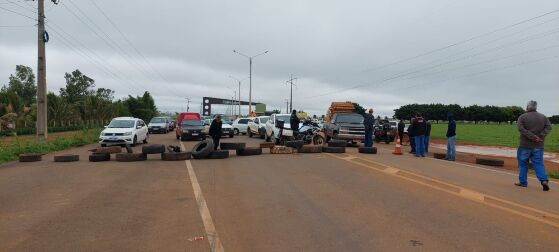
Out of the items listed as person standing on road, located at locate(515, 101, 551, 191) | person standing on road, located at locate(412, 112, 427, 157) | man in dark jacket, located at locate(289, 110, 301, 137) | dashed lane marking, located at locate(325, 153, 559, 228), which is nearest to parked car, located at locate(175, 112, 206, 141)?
man in dark jacket, located at locate(289, 110, 301, 137)

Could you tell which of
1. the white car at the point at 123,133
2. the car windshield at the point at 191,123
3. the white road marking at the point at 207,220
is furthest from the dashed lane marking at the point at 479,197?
the car windshield at the point at 191,123

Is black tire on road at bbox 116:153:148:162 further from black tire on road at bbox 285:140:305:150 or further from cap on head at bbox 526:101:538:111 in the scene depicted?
cap on head at bbox 526:101:538:111

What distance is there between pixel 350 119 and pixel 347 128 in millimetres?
1111

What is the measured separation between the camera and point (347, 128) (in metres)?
25.1

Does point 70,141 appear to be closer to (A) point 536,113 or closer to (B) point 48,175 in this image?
(B) point 48,175

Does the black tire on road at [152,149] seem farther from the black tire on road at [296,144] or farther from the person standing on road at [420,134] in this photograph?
the person standing on road at [420,134]

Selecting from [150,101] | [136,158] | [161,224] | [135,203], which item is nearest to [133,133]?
[136,158]

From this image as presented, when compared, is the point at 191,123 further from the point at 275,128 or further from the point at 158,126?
the point at 158,126

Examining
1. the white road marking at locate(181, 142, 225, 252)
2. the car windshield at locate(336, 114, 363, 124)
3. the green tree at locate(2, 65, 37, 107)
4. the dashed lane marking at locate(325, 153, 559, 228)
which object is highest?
the green tree at locate(2, 65, 37, 107)

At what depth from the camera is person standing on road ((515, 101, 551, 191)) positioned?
10.1 meters

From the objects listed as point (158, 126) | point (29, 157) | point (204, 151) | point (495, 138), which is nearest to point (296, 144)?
point (204, 151)

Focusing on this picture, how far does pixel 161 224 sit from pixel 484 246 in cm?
422

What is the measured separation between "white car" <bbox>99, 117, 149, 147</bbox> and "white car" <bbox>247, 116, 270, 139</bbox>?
8.11m

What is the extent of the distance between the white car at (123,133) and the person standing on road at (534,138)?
60.7 ft
